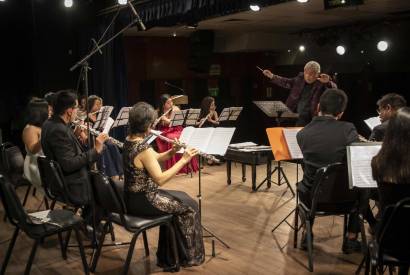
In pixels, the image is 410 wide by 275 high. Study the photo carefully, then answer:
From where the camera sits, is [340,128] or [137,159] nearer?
[137,159]

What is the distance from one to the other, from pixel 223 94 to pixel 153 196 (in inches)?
333

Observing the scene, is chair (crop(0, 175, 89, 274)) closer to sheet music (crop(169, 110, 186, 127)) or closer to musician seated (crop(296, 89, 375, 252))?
musician seated (crop(296, 89, 375, 252))

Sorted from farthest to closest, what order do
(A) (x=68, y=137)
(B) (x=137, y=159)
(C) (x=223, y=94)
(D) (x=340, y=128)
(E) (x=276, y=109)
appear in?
(C) (x=223, y=94)
(E) (x=276, y=109)
(A) (x=68, y=137)
(D) (x=340, y=128)
(B) (x=137, y=159)

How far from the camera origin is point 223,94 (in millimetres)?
11695

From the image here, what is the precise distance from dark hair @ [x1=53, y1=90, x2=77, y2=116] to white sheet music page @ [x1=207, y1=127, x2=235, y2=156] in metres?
1.26

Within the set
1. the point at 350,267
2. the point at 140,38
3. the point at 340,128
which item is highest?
the point at 140,38

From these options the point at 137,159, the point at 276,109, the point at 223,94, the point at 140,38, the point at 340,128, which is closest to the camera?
the point at 137,159

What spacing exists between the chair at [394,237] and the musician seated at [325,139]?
1.08 m

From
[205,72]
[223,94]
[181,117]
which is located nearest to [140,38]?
[205,72]

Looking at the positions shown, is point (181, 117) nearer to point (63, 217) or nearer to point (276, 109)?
point (276, 109)

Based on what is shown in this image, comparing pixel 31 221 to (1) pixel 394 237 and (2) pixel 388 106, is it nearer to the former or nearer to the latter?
(1) pixel 394 237

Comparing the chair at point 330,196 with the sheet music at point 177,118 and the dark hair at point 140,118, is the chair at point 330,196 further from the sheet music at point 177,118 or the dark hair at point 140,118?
the sheet music at point 177,118

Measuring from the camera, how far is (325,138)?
3.59 m

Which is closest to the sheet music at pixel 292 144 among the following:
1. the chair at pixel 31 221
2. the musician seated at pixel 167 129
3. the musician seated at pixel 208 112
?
the chair at pixel 31 221
